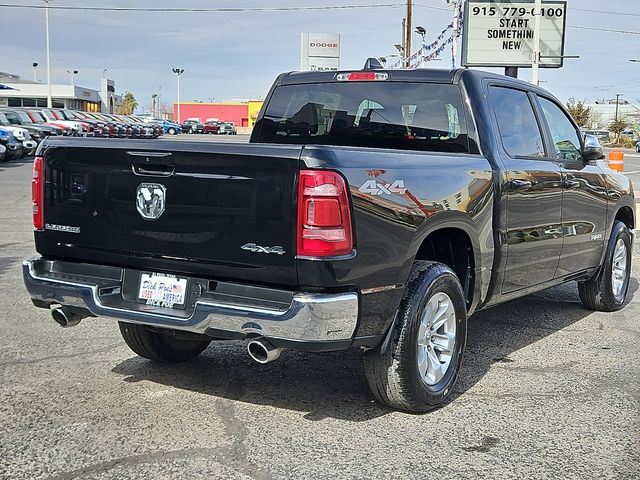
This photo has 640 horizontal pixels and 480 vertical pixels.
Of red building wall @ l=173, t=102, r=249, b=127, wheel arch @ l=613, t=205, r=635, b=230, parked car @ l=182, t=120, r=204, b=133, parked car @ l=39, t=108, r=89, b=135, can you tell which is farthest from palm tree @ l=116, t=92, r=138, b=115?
wheel arch @ l=613, t=205, r=635, b=230

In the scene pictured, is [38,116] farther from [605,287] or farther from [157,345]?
[157,345]

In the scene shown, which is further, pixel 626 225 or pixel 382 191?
pixel 626 225

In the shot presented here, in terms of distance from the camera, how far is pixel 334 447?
4000 millimetres

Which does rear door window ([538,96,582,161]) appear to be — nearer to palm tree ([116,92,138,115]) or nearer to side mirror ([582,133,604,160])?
side mirror ([582,133,604,160])

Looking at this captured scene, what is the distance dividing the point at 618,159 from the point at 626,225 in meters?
8.71

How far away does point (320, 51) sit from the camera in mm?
36000

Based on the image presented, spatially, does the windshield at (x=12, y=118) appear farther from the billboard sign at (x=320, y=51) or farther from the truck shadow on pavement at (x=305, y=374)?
the truck shadow on pavement at (x=305, y=374)

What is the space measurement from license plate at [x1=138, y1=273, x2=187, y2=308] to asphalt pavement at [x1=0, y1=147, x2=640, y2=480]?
67 centimetres

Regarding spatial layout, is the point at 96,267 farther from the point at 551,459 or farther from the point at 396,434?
the point at 551,459

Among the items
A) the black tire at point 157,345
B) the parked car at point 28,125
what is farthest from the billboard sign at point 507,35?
the black tire at point 157,345

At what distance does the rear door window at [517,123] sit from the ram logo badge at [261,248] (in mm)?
2253

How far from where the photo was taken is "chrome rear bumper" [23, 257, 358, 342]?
377 centimetres

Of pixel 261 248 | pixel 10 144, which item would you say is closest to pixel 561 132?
pixel 261 248

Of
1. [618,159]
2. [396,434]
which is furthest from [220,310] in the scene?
[618,159]
